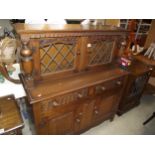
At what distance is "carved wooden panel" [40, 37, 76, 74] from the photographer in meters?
1.12

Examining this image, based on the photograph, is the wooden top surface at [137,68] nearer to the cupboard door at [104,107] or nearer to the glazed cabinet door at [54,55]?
the cupboard door at [104,107]

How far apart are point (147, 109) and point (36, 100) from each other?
204 cm

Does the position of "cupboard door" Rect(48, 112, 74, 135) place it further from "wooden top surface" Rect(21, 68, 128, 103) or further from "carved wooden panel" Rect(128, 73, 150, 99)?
"carved wooden panel" Rect(128, 73, 150, 99)

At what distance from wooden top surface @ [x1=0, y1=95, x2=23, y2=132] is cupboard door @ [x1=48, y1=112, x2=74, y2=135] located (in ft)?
0.99

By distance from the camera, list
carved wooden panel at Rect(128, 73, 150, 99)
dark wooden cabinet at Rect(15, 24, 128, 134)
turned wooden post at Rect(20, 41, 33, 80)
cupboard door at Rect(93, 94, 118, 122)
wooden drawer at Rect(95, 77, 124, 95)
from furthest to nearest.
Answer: carved wooden panel at Rect(128, 73, 150, 99) → cupboard door at Rect(93, 94, 118, 122) → wooden drawer at Rect(95, 77, 124, 95) → dark wooden cabinet at Rect(15, 24, 128, 134) → turned wooden post at Rect(20, 41, 33, 80)

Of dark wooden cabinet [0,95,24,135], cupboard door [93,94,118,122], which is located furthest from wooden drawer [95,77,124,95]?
dark wooden cabinet [0,95,24,135]

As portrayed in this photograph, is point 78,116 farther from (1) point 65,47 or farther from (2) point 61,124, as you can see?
(1) point 65,47

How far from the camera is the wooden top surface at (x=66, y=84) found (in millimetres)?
1127

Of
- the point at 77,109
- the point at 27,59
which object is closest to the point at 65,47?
the point at 27,59

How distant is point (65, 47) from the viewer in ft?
4.05

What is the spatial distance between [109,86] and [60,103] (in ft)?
1.99

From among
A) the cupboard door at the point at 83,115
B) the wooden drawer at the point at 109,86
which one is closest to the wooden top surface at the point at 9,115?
the cupboard door at the point at 83,115

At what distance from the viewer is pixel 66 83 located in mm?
1309
